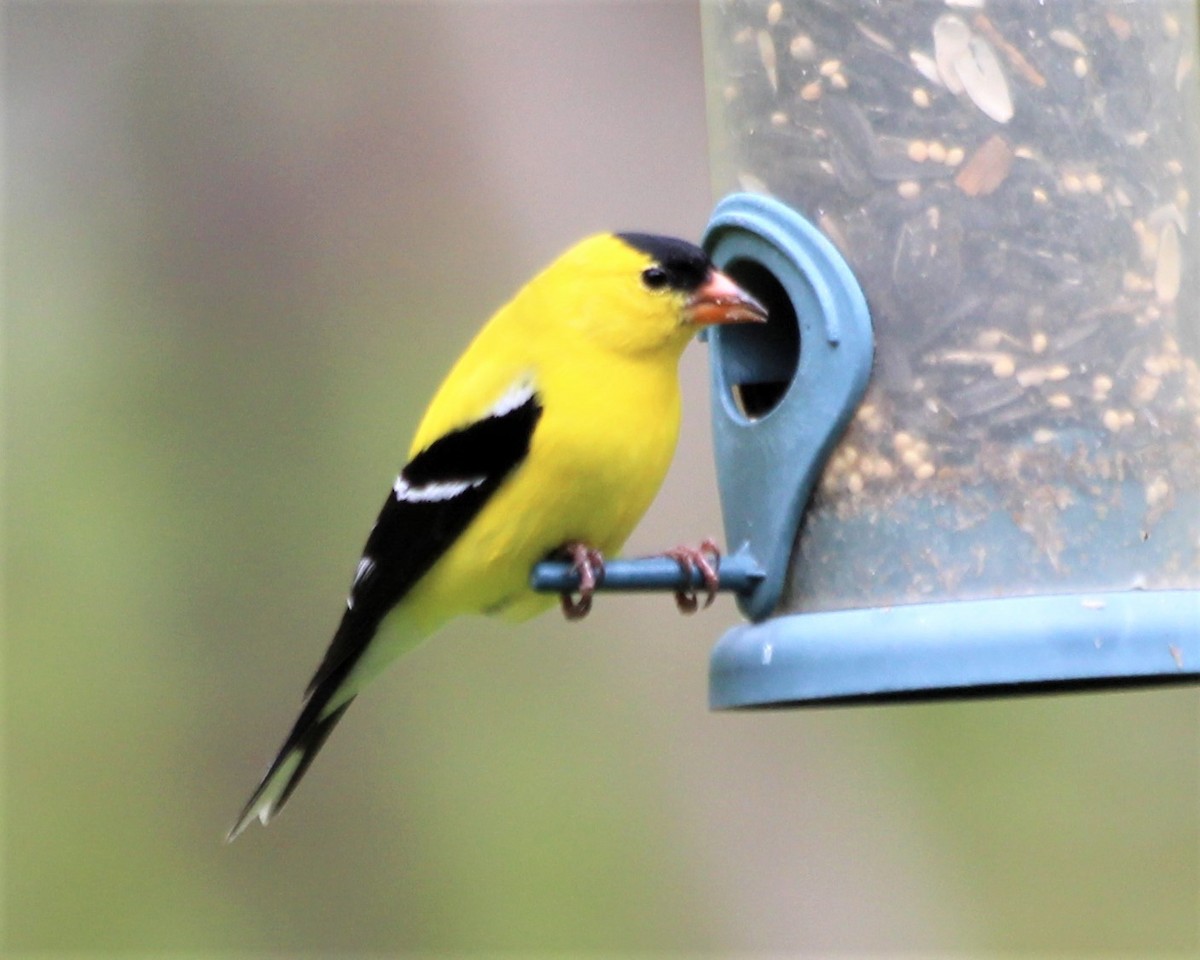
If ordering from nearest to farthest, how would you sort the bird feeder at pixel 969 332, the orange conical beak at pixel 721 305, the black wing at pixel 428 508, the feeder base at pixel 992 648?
the feeder base at pixel 992 648
the bird feeder at pixel 969 332
the orange conical beak at pixel 721 305
the black wing at pixel 428 508

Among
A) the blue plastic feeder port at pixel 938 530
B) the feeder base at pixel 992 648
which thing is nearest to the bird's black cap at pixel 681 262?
the blue plastic feeder port at pixel 938 530

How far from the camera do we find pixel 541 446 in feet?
14.0

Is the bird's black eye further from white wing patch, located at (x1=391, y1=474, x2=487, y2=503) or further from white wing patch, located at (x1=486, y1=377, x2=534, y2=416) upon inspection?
white wing patch, located at (x1=391, y1=474, x2=487, y2=503)

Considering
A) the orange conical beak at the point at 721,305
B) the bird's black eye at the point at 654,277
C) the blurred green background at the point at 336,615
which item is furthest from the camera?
the blurred green background at the point at 336,615

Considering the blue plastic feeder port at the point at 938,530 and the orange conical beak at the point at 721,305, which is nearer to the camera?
the blue plastic feeder port at the point at 938,530

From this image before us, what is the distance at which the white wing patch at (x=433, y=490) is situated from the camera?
438 cm

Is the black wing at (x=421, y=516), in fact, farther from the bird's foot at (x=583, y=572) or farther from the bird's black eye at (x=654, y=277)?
the bird's black eye at (x=654, y=277)

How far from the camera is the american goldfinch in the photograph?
426cm

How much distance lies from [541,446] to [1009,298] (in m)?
1.23

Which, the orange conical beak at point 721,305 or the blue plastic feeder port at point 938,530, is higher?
the orange conical beak at point 721,305

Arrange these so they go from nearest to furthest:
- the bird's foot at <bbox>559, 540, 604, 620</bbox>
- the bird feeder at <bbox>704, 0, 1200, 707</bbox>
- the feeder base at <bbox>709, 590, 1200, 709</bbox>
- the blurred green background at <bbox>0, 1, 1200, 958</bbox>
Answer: the feeder base at <bbox>709, 590, 1200, 709</bbox>, the bird feeder at <bbox>704, 0, 1200, 707</bbox>, the bird's foot at <bbox>559, 540, 604, 620</bbox>, the blurred green background at <bbox>0, 1, 1200, 958</bbox>

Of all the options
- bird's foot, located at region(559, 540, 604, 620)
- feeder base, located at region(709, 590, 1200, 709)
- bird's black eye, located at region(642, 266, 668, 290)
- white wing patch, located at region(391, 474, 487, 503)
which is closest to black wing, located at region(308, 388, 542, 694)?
white wing patch, located at region(391, 474, 487, 503)

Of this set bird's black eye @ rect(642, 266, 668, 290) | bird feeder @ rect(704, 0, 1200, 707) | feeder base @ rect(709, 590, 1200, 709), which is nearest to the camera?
feeder base @ rect(709, 590, 1200, 709)

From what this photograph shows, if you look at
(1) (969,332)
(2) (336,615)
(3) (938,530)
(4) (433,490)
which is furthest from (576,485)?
(2) (336,615)
